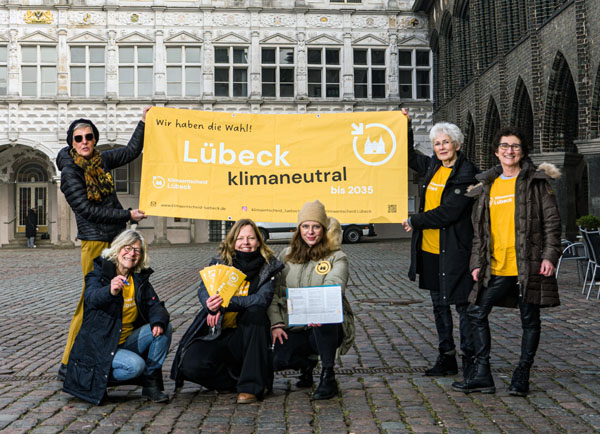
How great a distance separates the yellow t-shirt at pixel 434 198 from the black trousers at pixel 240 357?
146 cm

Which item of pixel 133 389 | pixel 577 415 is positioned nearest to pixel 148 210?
pixel 133 389

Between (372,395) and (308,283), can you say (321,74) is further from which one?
(372,395)

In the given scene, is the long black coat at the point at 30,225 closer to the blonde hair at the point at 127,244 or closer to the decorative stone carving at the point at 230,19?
the decorative stone carving at the point at 230,19

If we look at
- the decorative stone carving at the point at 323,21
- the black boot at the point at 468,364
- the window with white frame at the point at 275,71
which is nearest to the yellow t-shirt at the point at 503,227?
the black boot at the point at 468,364

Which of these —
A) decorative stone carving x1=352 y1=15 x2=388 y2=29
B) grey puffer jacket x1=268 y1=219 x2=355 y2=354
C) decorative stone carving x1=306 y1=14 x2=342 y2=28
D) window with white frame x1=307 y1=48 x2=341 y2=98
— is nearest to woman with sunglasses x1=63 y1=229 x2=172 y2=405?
grey puffer jacket x1=268 y1=219 x2=355 y2=354

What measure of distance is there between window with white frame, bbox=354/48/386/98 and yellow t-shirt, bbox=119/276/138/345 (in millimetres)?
28750

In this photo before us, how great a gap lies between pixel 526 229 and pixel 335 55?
29.1 meters

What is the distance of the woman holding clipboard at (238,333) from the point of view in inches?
201

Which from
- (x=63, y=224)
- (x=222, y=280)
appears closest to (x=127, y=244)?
(x=222, y=280)

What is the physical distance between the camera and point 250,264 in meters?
5.28

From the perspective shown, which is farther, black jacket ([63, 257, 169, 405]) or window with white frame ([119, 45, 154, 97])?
window with white frame ([119, 45, 154, 97])

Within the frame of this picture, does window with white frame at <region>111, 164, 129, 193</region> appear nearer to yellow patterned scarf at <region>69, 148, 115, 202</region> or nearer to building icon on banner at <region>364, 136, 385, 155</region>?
building icon on banner at <region>364, 136, 385, 155</region>

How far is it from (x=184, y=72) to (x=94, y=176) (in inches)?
1092

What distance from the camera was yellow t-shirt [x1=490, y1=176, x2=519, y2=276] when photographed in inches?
205
